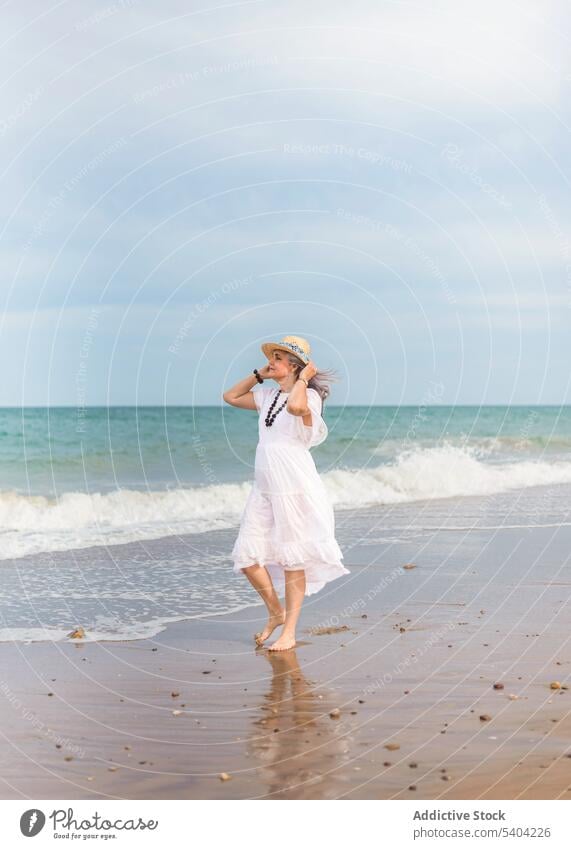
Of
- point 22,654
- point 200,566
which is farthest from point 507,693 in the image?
point 200,566

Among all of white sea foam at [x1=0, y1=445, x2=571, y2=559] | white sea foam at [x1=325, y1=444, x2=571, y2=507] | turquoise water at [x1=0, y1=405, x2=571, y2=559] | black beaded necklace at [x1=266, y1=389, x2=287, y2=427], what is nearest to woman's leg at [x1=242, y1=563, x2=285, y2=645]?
black beaded necklace at [x1=266, y1=389, x2=287, y2=427]

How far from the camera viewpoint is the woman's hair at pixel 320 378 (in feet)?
25.7

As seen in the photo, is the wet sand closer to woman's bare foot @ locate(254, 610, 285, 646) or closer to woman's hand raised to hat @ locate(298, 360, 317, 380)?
woman's bare foot @ locate(254, 610, 285, 646)

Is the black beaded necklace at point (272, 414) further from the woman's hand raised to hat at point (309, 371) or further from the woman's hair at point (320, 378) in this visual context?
the woman's hand raised to hat at point (309, 371)

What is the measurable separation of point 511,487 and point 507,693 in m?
16.3

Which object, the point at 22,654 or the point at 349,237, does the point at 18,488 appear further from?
the point at 22,654

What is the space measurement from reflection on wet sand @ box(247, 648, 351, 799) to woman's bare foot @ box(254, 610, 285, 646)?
92 cm

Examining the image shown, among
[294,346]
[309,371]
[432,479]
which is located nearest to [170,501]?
[432,479]

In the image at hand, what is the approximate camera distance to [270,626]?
317 inches

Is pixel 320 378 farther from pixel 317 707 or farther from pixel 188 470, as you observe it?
pixel 188 470

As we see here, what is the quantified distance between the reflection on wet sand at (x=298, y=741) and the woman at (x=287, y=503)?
1113 mm

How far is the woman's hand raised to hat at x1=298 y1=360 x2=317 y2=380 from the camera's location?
24.9ft

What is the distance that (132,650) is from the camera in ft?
25.6

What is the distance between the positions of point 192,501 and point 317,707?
529 inches
